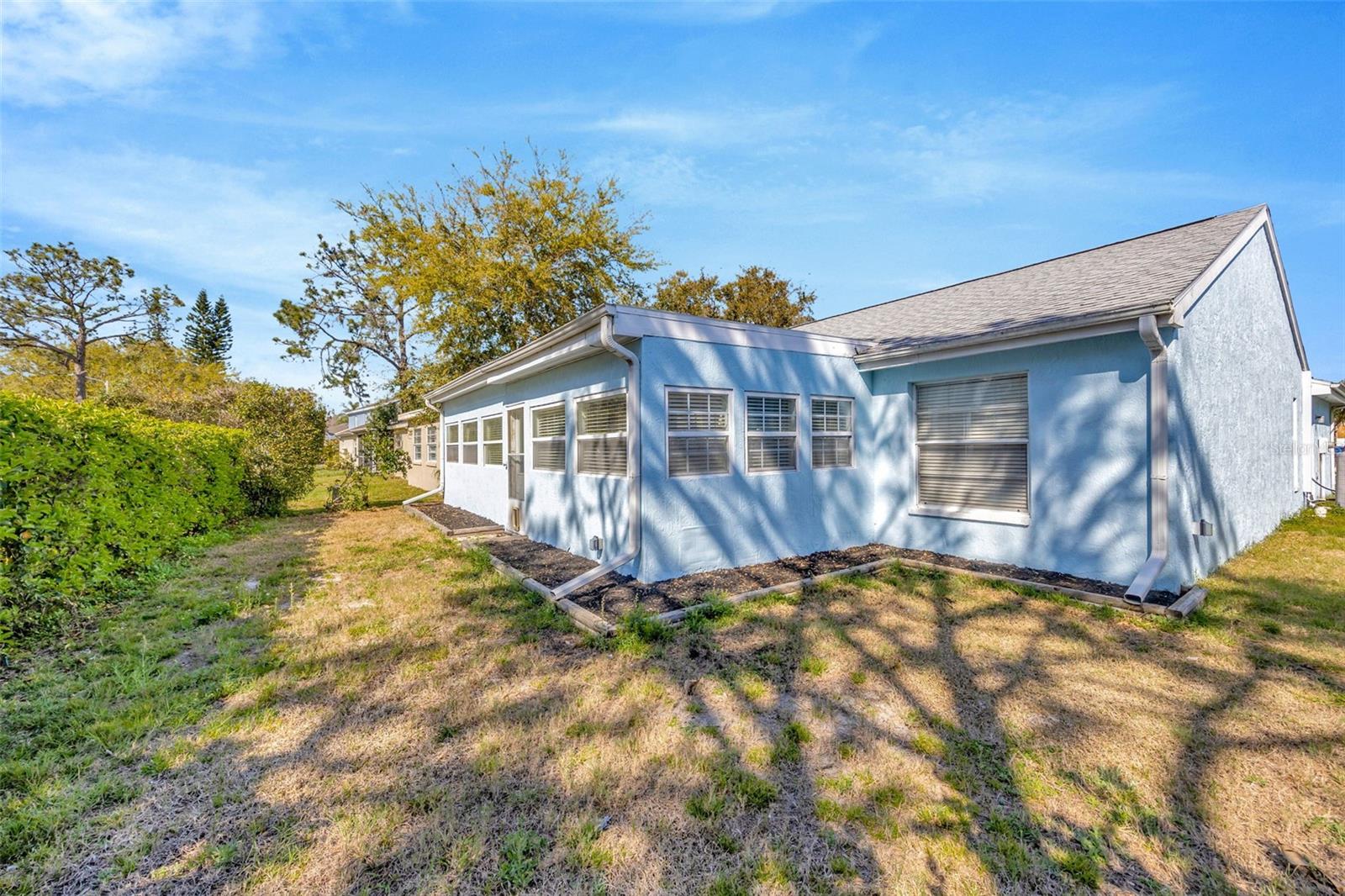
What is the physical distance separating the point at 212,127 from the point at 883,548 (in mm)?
12206

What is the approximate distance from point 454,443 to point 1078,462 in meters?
13.9

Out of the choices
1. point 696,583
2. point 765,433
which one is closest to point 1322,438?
point 765,433

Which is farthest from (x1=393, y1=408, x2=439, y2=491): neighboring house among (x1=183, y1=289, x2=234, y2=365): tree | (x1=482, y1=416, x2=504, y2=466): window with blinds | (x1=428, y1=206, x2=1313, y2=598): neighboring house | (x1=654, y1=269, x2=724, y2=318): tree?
(x1=183, y1=289, x2=234, y2=365): tree

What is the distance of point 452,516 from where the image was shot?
41.7ft

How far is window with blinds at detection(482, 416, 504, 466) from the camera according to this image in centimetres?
1112

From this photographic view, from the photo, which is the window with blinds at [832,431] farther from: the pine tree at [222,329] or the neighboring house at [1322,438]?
the pine tree at [222,329]

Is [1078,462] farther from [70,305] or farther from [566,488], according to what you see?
[70,305]

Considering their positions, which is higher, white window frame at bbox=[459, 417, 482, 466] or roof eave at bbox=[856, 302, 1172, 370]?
roof eave at bbox=[856, 302, 1172, 370]

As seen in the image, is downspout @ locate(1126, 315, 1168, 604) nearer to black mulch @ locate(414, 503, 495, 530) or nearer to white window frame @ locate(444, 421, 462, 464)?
black mulch @ locate(414, 503, 495, 530)

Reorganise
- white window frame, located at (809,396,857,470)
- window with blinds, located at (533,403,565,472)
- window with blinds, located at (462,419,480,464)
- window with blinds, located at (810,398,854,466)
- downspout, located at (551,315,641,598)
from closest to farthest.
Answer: downspout, located at (551,315,641,598) < white window frame, located at (809,396,857,470) < window with blinds, located at (810,398,854,466) < window with blinds, located at (533,403,565,472) < window with blinds, located at (462,419,480,464)

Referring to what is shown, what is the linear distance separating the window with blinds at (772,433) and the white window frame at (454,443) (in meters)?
9.64

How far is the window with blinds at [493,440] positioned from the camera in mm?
11125

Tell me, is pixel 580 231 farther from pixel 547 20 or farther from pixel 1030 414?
pixel 1030 414

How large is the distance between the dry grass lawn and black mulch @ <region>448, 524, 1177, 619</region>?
650 millimetres
